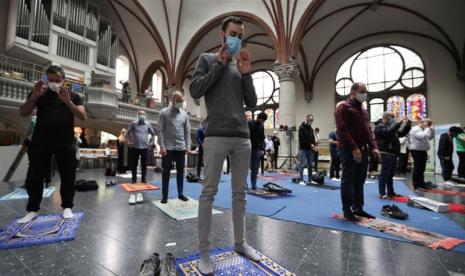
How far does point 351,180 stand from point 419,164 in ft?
11.8

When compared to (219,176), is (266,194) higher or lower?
lower

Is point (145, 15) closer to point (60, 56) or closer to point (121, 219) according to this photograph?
point (60, 56)

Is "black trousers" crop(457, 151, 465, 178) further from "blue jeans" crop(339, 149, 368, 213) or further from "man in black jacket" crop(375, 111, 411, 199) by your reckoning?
"blue jeans" crop(339, 149, 368, 213)

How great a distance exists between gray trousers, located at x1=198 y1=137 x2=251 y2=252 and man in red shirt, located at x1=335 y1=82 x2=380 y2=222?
1908mm

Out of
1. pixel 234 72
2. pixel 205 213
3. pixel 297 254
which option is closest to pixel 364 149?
pixel 297 254

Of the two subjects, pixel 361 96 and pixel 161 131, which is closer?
pixel 361 96

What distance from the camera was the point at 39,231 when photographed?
7.83 ft

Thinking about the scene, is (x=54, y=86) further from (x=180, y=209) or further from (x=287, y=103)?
(x=287, y=103)

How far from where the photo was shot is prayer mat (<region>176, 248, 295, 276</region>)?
161 centimetres

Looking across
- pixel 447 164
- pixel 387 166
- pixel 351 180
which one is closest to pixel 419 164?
pixel 387 166

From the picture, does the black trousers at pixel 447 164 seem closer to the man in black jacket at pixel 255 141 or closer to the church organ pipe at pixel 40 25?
the man in black jacket at pixel 255 141

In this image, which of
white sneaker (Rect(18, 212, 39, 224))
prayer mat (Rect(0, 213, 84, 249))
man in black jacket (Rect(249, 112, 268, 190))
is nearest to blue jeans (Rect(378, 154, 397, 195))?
man in black jacket (Rect(249, 112, 268, 190))

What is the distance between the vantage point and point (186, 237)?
7.70ft

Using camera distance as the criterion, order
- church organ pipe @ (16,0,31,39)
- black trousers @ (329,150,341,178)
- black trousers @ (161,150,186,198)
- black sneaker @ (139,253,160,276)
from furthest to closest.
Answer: church organ pipe @ (16,0,31,39) < black trousers @ (329,150,341,178) < black trousers @ (161,150,186,198) < black sneaker @ (139,253,160,276)
